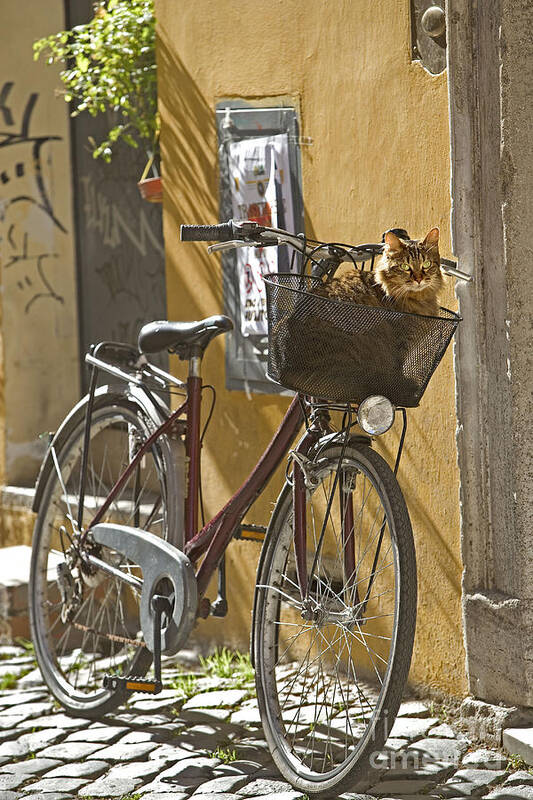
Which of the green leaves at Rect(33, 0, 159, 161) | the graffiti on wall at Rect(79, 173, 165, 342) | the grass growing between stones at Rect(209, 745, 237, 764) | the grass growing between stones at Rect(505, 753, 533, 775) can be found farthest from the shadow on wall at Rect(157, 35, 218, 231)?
the grass growing between stones at Rect(505, 753, 533, 775)

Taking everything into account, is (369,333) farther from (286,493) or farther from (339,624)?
(339,624)

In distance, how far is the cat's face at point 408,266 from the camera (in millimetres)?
3480

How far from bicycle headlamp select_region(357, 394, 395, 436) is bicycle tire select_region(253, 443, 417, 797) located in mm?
150

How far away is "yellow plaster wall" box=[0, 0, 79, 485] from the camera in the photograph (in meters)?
7.17

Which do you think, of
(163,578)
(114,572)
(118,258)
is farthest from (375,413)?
(118,258)

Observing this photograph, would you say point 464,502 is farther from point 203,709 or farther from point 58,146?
point 58,146

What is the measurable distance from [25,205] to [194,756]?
4.03 m

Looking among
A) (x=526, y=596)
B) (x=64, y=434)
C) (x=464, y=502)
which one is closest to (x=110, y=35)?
(x=64, y=434)

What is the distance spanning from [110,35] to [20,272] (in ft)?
5.61

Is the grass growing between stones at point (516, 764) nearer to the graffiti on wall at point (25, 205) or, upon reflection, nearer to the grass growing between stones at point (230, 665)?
the grass growing between stones at point (230, 665)

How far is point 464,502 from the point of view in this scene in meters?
4.21

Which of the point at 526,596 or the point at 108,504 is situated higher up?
the point at 108,504

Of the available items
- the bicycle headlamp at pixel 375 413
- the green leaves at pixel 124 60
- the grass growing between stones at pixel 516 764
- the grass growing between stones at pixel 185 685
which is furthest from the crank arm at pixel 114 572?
the green leaves at pixel 124 60

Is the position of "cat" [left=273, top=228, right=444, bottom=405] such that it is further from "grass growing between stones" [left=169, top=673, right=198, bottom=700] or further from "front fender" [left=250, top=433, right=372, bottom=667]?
"grass growing between stones" [left=169, top=673, right=198, bottom=700]
